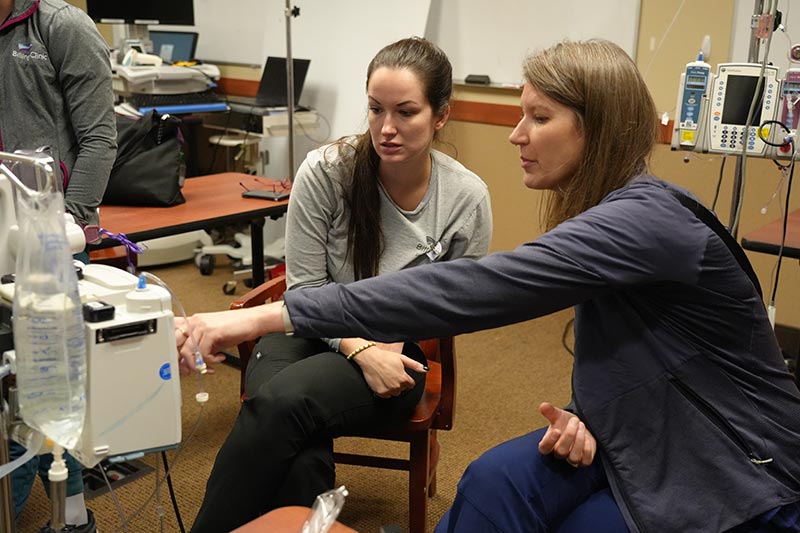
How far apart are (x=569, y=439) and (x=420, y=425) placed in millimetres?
514

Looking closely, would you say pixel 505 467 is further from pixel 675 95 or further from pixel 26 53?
pixel 675 95

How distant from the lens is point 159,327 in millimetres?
1014

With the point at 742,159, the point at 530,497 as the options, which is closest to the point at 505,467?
the point at 530,497

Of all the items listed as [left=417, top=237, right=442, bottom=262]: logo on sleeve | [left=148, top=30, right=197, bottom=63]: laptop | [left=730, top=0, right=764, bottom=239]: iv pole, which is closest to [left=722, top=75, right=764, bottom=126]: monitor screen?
[left=730, top=0, right=764, bottom=239]: iv pole

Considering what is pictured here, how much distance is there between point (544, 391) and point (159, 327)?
7.35ft

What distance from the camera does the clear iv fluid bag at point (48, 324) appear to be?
94cm

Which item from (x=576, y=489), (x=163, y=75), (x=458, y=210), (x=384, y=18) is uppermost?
(x=384, y=18)

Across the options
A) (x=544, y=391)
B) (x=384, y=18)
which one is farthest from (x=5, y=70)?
(x=384, y=18)

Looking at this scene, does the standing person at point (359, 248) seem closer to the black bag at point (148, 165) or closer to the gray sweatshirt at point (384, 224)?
the gray sweatshirt at point (384, 224)

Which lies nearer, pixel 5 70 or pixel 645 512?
pixel 645 512

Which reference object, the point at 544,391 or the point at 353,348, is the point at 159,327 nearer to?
the point at 353,348

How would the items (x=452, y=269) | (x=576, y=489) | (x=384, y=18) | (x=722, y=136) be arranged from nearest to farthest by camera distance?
(x=452, y=269) → (x=576, y=489) → (x=722, y=136) → (x=384, y=18)

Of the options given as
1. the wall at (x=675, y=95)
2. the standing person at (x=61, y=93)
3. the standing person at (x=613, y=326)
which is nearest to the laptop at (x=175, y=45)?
the wall at (x=675, y=95)

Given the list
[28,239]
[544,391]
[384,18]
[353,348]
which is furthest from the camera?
[384,18]
